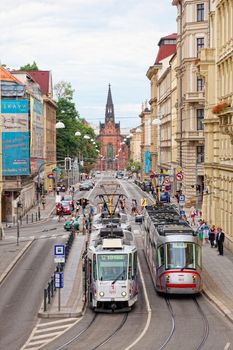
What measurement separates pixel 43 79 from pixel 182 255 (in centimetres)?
9471

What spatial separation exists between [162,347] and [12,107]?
2027 inches

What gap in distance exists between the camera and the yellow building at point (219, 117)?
1891 inches

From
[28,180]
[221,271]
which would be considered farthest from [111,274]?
[28,180]

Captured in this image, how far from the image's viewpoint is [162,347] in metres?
23.9

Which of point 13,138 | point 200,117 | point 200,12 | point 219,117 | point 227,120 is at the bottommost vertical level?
point 13,138

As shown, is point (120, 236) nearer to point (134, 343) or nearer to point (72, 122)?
point (134, 343)

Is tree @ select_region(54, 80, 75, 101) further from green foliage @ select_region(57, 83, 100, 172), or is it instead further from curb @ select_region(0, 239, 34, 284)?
curb @ select_region(0, 239, 34, 284)

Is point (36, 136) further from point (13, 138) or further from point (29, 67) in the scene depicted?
point (29, 67)

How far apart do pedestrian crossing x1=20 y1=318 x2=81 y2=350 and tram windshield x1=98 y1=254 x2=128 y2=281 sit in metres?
2.09

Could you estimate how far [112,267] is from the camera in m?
29.7

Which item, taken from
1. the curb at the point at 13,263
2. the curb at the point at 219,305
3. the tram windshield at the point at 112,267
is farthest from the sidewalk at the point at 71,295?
the curb at the point at 219,305

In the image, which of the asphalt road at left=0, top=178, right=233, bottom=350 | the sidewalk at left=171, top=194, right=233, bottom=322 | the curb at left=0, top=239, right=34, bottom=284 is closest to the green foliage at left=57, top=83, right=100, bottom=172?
the curb at left=0, top=239, right=34, bottom=284

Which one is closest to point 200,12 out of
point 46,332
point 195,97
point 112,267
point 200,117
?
point 195,97

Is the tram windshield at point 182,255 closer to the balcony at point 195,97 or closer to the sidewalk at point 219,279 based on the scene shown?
the sidewalk at point 219,279
